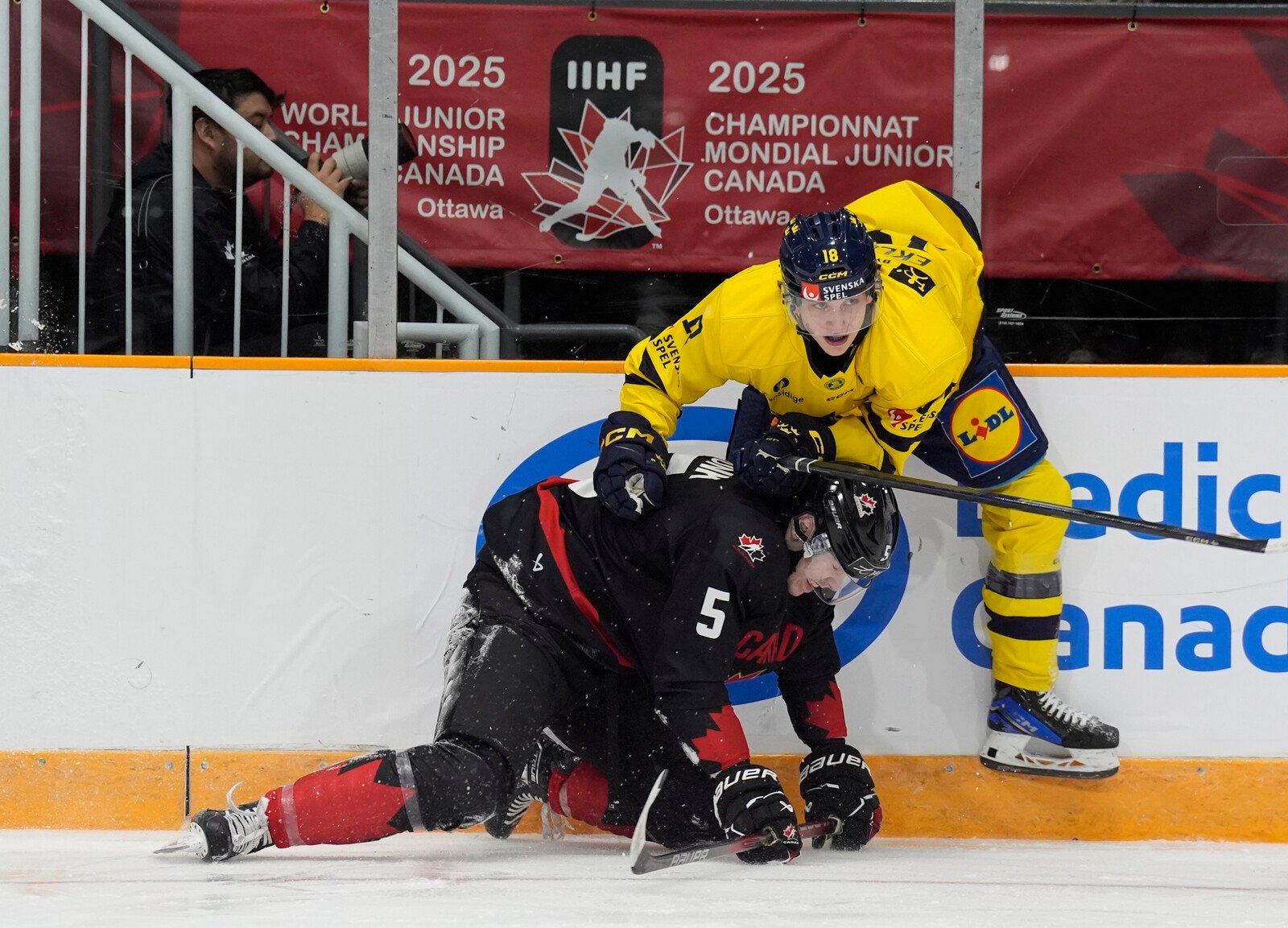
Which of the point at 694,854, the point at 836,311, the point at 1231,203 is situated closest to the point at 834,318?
the point at 836,311

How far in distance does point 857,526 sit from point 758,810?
55cm

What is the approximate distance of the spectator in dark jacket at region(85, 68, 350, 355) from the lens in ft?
10.6

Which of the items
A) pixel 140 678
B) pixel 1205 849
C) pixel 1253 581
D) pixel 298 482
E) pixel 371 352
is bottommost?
pixel 1205 849

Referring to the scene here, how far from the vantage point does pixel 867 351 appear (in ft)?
8.68

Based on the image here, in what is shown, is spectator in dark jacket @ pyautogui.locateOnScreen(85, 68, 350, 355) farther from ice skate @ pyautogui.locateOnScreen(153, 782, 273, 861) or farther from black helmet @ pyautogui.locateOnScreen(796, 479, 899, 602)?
black helmet @ pyautogui.locateOnScreen(796, 479, 899, 602)

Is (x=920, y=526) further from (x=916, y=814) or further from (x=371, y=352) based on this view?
(x=371, y=352)

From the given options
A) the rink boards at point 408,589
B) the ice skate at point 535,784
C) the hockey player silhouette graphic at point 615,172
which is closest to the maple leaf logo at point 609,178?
the hockey player silhouette graphic at point 615,172

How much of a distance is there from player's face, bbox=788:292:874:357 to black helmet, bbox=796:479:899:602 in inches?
10.8

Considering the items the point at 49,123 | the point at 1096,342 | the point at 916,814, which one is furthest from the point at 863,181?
the point at 49,123

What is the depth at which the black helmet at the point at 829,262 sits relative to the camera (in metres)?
2.52

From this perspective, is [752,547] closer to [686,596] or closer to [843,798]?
[686,596]

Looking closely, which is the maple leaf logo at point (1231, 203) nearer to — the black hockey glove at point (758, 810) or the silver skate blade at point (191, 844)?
the black hockey glove at point (758, 810)

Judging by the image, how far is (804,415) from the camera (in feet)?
9.25

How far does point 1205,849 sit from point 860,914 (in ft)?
3.65
